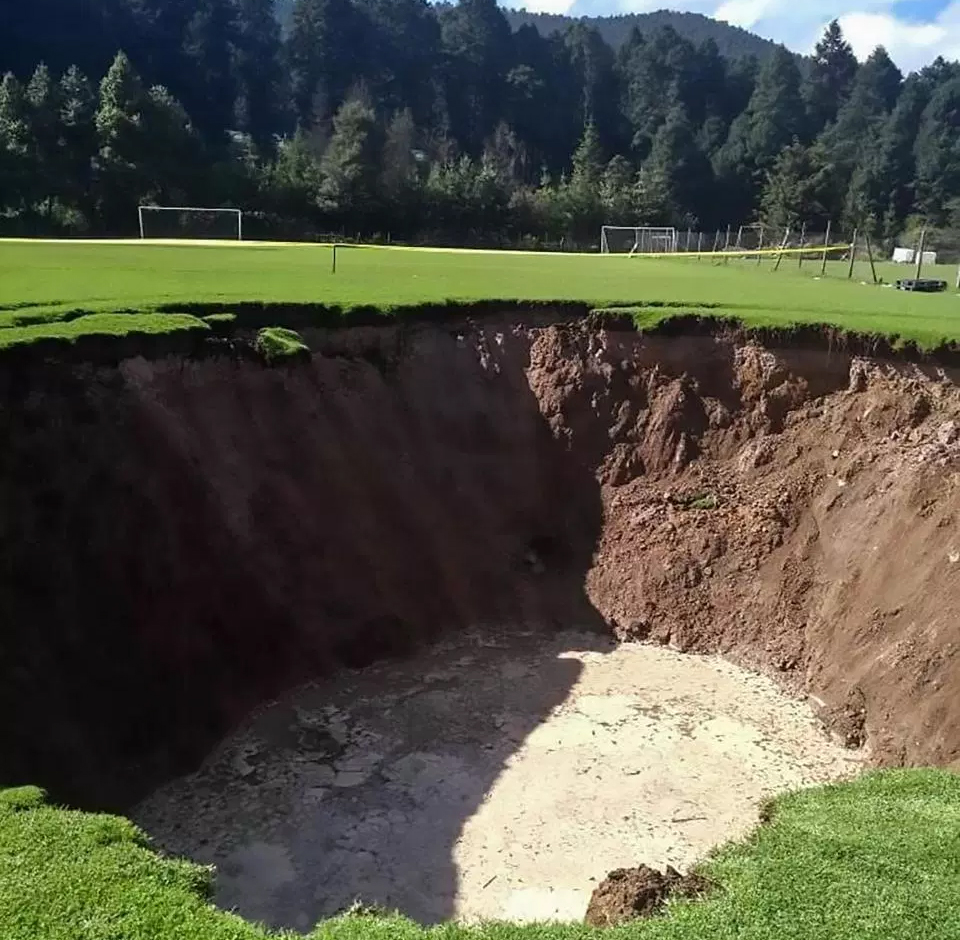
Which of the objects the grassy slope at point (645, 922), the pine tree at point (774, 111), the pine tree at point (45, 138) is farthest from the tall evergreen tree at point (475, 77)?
the grassy slope at point (645, 922)

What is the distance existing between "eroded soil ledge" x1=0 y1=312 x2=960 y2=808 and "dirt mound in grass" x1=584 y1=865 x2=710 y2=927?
648 centimetres

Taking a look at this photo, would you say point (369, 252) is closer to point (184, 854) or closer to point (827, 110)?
point (184, 854)

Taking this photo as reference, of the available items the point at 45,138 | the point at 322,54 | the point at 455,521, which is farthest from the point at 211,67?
the point at 455,521

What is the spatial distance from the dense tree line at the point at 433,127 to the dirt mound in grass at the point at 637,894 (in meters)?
52.6

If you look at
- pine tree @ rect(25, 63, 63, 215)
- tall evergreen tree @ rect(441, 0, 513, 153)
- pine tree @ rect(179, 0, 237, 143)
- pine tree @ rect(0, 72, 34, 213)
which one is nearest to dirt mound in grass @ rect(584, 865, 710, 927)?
pine tree @ rect(0, 72, 34, 213)

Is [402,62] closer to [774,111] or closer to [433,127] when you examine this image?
[433,127]

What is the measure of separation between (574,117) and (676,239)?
4525cm

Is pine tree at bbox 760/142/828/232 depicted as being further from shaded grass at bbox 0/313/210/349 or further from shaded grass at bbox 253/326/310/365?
shaded grass at bbox 0/313/210/349

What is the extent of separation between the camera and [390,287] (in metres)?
26.2

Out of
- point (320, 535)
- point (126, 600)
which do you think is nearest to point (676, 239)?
point (320, 535)

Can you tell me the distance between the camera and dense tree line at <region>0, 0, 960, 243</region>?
59.6 metres

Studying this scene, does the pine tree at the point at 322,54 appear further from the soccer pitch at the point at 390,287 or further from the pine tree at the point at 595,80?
the soccer pitch at the point at 390,287

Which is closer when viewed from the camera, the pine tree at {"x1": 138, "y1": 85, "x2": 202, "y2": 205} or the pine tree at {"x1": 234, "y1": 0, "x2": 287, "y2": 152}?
Result: the pine tree at {"x1": 138, "y1": 85, "x2": 202, "y2": 205}

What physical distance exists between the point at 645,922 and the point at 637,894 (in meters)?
0.83
